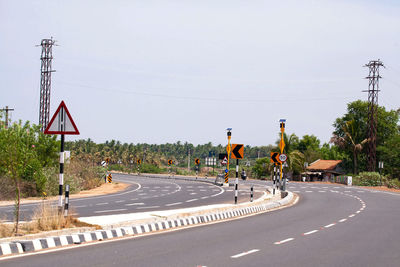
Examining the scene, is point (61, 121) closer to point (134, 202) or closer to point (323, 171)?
point (134, 202)

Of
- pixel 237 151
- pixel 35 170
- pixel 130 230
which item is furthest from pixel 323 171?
pixel 130 230

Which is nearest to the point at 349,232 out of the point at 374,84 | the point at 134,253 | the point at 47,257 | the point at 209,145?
the point at 134,253

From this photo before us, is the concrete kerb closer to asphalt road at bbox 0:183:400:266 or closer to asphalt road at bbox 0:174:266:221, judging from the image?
asphalt road at bbox 0:183:400:266

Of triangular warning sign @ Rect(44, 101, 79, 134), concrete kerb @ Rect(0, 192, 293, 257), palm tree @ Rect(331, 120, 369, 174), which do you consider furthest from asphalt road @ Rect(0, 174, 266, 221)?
palm tree @ Rect(331, 120, 369, 174)

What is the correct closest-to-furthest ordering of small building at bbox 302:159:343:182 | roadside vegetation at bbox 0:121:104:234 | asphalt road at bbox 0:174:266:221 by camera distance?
asphalt road at bbox 0:174:266:221
roadside vegetation at bbox 0:121:104:234
small building at bbox 302:159:343:182

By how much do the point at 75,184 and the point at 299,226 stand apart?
23.8 metres

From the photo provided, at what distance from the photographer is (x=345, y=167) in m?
92.2

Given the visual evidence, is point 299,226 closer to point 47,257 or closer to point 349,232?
point 349,232

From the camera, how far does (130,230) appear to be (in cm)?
1383

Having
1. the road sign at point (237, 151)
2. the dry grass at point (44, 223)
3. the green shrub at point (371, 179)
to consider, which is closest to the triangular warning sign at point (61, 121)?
the dry grass at point (44, 223)

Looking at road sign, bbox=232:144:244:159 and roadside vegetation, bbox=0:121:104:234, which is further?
roadside vegetation, bbox=0:121:104:234

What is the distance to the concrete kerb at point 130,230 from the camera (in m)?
10.4

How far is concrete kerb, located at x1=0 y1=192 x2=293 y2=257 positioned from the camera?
10367 millimetres

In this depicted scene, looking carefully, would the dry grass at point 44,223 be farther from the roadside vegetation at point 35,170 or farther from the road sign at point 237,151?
the roadside vegetation at point 35,170
